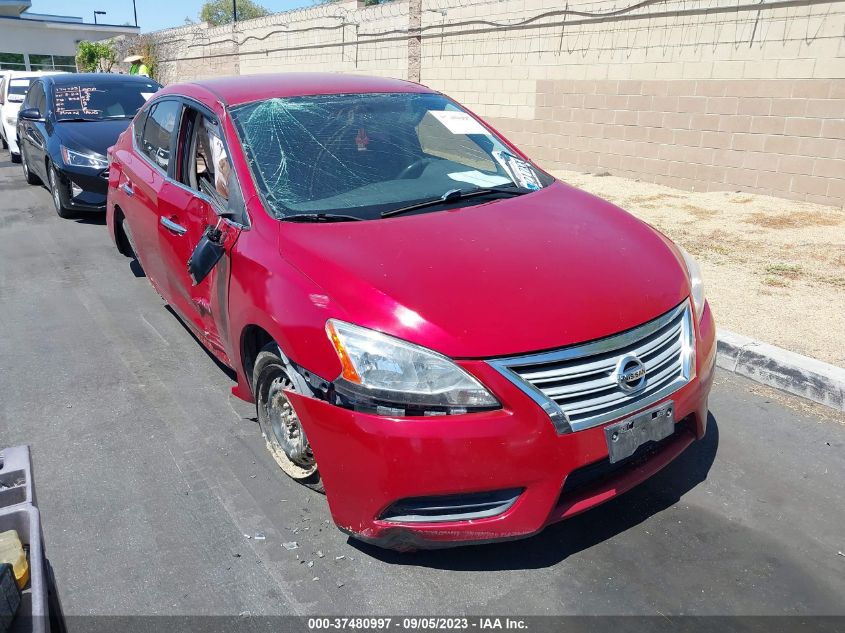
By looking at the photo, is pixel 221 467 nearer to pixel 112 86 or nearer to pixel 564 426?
pixel 564 426

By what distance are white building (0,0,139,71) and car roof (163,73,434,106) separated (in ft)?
135

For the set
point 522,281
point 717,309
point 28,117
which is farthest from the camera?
point 28,117

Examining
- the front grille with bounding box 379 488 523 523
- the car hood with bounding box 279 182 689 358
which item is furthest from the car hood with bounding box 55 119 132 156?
the front grille with bounding box 379 488 523 523

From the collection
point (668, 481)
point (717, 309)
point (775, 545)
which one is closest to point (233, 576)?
Result: point (668, 481)

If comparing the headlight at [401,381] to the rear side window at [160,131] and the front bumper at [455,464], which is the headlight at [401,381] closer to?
the front bumper at [455,464]

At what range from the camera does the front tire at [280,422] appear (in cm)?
308

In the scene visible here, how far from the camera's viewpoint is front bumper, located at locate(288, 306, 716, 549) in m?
2.38

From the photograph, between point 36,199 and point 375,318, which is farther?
point 36,199

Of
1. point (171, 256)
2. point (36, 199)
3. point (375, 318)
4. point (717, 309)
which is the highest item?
point (375, 318)

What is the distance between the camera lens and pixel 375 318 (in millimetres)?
2523

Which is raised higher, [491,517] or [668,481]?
[491,517]

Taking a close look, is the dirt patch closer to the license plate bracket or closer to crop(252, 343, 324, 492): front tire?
the license plate bracket

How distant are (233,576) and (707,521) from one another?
1.99 m

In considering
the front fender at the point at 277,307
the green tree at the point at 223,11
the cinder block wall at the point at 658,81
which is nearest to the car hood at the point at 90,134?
the front fender at the point at 277,307
